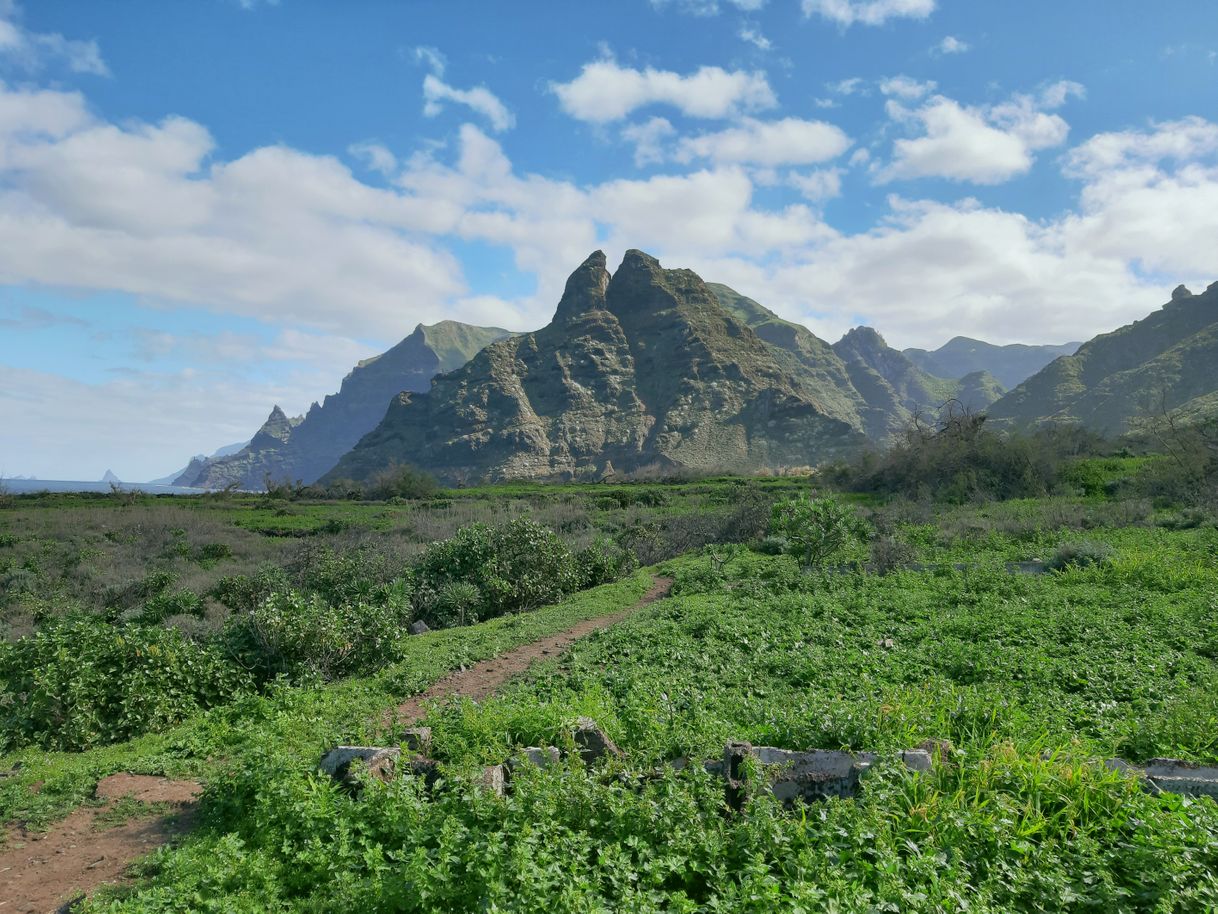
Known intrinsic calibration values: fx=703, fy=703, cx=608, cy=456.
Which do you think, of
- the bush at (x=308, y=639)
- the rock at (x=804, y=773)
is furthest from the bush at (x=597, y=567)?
the rock at (x=804, y=773)

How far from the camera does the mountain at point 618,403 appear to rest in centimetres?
12862

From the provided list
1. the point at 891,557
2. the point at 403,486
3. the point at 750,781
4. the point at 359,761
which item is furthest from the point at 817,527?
the point at 403,486

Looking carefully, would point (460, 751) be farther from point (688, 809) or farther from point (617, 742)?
point (688, 809)

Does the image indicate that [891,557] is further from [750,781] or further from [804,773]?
[750,781]

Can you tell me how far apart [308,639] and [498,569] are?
7188 millimetres

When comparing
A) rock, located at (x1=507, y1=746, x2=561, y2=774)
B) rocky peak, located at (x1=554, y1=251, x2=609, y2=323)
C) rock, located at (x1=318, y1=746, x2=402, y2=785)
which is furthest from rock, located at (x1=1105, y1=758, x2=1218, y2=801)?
rocky peak, located at (x1=554, y1=251, x2=609, y2=323)

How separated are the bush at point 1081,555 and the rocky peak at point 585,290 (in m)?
157

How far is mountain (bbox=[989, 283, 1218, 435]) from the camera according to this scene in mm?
88875

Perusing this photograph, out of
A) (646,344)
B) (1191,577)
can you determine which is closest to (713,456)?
(646,344)

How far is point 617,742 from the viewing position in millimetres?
7043

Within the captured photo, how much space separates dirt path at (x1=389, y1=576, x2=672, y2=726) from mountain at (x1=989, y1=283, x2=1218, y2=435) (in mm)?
70308

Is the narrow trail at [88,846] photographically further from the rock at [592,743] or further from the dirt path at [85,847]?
the rock at [592,743]

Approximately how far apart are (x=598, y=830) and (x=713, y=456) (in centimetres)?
12121

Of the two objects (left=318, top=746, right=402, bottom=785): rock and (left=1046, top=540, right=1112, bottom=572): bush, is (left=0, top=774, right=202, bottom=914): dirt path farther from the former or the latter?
(left=1046, top=540, right=1112, bottom=572): bush
